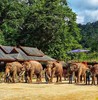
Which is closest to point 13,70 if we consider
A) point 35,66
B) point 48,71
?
point 35,66

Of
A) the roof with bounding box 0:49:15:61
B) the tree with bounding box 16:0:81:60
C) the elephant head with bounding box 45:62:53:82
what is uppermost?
the tree with bounding box 16:0:81:60

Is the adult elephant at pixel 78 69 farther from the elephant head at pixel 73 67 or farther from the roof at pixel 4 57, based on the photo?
the roof at pixel 4 57

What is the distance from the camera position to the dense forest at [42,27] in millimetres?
64812

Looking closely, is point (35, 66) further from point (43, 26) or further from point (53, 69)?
point (43, 26)

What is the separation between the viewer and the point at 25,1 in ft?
247

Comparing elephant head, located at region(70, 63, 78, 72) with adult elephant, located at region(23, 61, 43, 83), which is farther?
adult elephant, located at region(23, 61, 43, 83)

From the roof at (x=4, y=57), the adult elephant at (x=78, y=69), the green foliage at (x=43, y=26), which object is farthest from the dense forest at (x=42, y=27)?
the adult elephant at (x=78, y=69)

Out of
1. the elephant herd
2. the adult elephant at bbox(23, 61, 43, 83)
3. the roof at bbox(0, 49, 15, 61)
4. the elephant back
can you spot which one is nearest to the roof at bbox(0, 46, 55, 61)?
the roof at bbox(0, 49, 15, 61)

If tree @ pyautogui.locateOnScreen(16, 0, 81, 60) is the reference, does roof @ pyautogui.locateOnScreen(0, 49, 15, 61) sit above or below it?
below

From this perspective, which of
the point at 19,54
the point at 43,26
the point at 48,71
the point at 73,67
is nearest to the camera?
the point at 73,67

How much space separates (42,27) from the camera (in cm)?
6500

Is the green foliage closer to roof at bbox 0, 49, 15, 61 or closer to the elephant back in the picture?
roof at bbox 0, 49, 15, 61

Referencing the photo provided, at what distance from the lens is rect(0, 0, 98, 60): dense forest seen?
213ft

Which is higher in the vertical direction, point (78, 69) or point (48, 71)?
point (78, 69)
